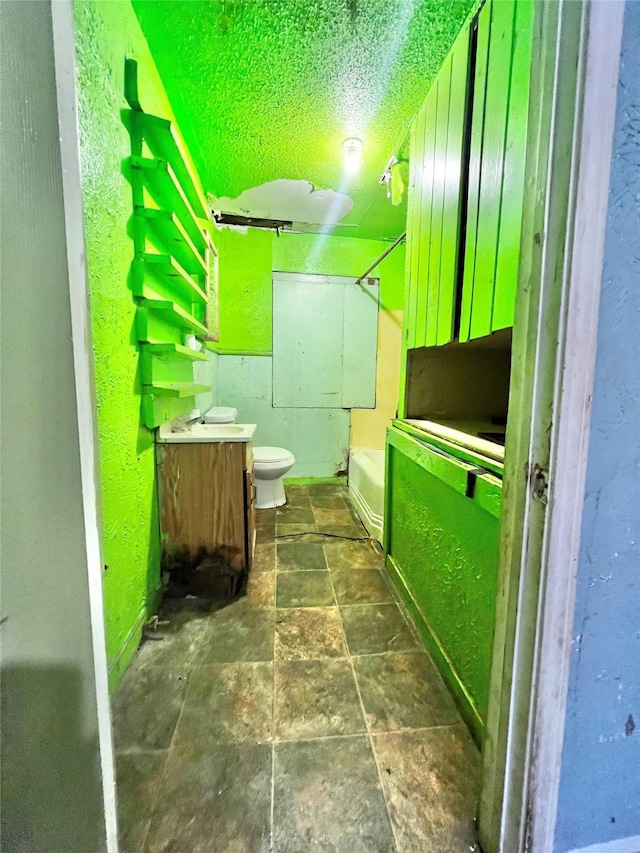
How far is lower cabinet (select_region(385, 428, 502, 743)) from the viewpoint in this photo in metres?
0.96

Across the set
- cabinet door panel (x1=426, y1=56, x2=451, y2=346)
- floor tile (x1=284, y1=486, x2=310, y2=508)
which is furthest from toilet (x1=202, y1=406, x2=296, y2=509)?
cabinet door panel (x1=426, y1=56, x2=451, y2=346)

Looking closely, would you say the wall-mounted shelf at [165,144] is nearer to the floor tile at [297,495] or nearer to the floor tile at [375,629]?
the floor tile at [375,629]

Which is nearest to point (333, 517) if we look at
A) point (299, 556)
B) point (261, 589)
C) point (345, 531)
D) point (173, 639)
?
point (345, 531)

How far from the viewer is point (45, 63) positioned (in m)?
0.39

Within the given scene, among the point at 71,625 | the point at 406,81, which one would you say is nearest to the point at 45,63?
the point at 71,625

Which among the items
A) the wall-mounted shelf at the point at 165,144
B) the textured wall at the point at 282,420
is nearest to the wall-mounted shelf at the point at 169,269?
the wall-mounted shelf at the point at 165,144

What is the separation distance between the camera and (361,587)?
69.1 inches

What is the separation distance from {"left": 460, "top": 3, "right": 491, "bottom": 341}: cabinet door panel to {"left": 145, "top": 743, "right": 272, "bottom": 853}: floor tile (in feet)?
4.72

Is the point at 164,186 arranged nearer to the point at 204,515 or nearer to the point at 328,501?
the point at 204,515

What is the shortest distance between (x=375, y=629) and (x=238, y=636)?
1.94 feet

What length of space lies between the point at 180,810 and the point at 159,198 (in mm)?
2113

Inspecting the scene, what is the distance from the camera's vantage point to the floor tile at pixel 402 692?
106cm

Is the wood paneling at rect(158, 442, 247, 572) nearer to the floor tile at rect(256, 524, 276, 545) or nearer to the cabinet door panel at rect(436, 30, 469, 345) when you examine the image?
the floor tile at rect(256, 524, 276, 545)

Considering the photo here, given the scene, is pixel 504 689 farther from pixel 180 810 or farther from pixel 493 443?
pixel 180 810
